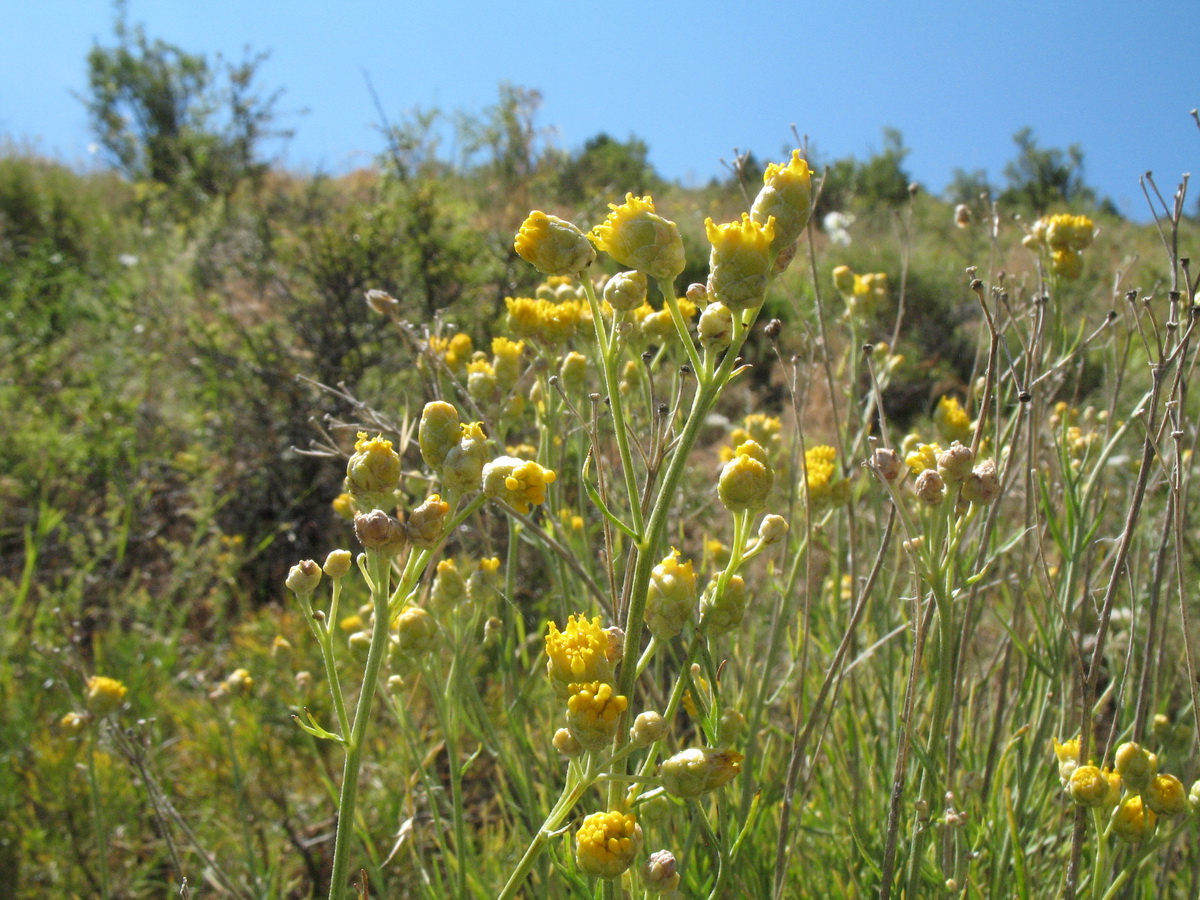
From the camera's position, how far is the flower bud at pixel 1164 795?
1073mm

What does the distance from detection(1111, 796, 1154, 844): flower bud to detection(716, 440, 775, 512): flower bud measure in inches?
26.3

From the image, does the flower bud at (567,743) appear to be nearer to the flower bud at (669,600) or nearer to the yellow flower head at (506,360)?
the flower bud at (669,600)

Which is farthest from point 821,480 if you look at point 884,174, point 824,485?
point 884,174

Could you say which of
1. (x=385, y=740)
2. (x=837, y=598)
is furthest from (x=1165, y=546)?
(x=385, y=740)

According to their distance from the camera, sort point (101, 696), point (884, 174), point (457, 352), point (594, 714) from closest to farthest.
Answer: point (594, 714) < point (101, 696) < point (457, 352) < point (884, 174)

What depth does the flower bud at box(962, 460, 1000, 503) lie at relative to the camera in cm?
94

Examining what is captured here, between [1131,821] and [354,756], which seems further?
→ [1131,821]

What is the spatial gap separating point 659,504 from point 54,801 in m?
2.46

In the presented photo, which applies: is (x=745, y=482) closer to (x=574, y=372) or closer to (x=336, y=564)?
(x=336, y=564)

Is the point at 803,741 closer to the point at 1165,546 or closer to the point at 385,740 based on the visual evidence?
the point at 1165,546

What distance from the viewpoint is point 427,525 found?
2.70 feet

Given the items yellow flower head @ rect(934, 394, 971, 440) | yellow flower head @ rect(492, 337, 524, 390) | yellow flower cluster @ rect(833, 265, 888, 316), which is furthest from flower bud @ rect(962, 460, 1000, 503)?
yellow flower cluster @ rect(833, 265, 888, 316)

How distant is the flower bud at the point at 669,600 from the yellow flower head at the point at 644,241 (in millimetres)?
312

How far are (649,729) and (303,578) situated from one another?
438 millimetres
